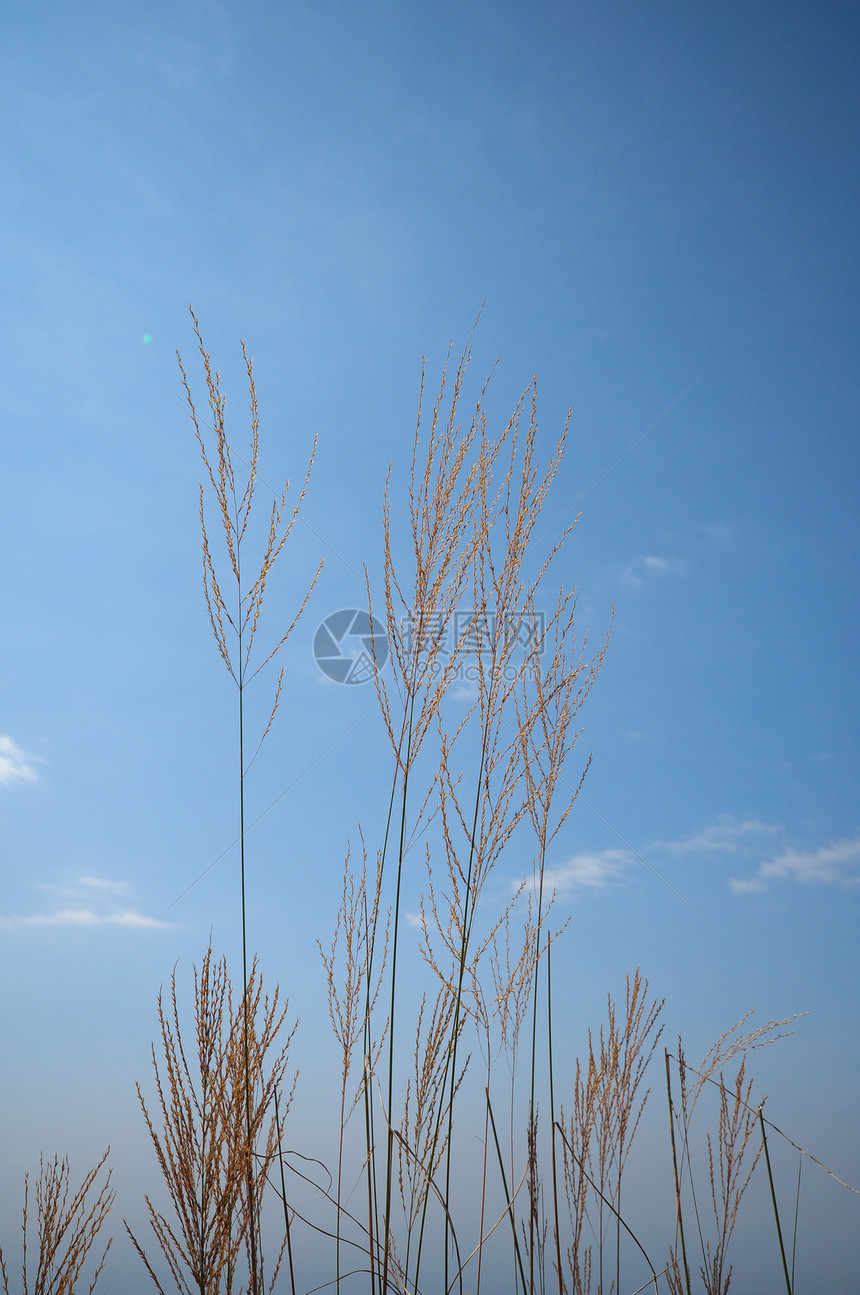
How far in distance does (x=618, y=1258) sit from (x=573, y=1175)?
18.3 inches

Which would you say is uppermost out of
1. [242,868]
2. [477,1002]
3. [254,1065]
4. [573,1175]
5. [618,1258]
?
[242,868]

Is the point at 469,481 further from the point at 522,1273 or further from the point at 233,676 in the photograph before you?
the point at 522,1273

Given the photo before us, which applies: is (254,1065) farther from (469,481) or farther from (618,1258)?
(618,1258)

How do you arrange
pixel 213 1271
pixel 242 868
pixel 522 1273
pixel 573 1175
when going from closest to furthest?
pixel 213 1271 < pixel 242 868 < pixel 522 1273 < pixel 573 1175

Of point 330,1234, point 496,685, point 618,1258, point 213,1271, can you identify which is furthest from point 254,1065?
point 618,1258

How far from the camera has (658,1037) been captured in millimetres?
2791

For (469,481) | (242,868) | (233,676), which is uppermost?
(469,481)

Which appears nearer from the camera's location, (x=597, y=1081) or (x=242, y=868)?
(x=242, y=868)

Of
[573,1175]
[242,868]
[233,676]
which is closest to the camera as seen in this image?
[242,868]

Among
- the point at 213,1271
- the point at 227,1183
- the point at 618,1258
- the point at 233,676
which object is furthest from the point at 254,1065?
the point at 618,1258

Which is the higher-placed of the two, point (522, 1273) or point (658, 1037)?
point (658, 1037)

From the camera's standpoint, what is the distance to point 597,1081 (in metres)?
2.66

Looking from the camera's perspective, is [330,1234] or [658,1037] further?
[658,1037]

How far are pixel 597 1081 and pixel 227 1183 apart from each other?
154 centimetres
